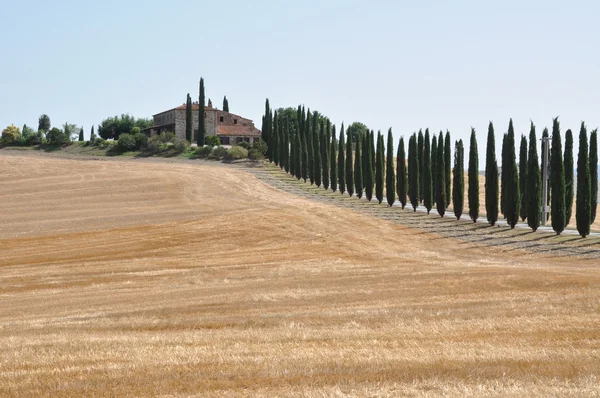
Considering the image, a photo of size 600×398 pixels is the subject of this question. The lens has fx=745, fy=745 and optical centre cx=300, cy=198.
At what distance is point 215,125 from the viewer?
4781 inches

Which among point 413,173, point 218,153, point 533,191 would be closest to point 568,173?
point 533,191

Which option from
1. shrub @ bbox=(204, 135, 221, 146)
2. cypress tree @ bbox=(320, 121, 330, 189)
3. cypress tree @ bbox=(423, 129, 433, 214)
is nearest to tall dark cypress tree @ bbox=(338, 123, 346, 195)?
cypress tree @ bbox=(320, 121, 330, 189)

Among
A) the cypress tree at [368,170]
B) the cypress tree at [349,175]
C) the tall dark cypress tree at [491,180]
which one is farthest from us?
the cypress tree at [349,175]

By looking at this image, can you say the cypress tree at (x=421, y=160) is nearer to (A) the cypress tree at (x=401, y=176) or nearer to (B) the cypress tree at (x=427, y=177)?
(B) the cypress tree at (x=427, y=177)

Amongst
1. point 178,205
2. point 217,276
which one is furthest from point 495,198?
point 217,276

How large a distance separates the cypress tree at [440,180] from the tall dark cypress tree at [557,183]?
11.6m

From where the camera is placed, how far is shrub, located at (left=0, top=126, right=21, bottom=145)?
109 meters

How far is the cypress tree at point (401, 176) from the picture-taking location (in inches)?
2494

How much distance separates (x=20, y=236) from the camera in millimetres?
42531

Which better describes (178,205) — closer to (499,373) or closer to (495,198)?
(495,198)

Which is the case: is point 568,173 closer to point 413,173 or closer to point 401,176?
point 413,173

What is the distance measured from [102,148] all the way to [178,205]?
52.6 metres

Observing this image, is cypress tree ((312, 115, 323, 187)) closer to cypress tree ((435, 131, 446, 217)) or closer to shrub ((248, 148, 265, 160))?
shrub ((248, 148, 265, 160))

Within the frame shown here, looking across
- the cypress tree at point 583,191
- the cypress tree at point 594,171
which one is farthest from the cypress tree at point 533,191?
the cypress tree at point 594,171
